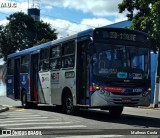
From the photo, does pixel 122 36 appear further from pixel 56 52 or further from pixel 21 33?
pixel 21 33

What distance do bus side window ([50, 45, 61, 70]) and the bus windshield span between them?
3.15 meters

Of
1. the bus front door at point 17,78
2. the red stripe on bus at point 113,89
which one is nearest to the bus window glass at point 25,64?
the bus front door at point 17,78

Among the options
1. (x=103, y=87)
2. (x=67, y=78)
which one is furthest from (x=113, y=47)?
(x=67, y=78)

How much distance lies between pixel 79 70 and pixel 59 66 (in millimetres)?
1912

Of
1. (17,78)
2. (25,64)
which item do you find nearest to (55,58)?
(25,64)

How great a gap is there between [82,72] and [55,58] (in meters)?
2.61

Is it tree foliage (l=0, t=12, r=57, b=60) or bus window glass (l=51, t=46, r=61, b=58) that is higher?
tree foliage (l=0, t=12, r=57, b=60)

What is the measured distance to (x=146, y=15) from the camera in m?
20.2

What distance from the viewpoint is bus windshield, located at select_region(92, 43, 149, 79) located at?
12891 millimetres

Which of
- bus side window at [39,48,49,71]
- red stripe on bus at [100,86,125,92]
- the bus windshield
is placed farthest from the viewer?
bus side window at [39,48,49,71]

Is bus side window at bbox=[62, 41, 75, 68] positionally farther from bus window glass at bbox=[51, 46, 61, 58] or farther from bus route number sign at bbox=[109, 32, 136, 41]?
bus route number sign at bbox=[109, 32, 136, 41]

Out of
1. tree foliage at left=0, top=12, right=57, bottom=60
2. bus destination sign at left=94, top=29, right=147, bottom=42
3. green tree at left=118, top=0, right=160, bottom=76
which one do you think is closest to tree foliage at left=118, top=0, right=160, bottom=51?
green tree at left=118, top=0, right=160, bottom=76

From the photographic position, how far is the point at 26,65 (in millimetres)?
20375

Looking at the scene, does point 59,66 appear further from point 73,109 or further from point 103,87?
point 103,87
